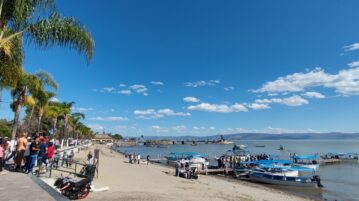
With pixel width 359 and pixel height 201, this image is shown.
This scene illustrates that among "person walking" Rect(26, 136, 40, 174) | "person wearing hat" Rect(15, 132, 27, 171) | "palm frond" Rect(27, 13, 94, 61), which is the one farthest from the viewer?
"person wearing hat" Rect(15, 132, 27, 171)

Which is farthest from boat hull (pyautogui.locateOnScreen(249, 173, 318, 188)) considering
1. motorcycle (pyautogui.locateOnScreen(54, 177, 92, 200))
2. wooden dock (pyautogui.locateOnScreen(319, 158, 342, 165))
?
wooden dock (pyautogui.locateOnScreen(319, 158, 342, 165))

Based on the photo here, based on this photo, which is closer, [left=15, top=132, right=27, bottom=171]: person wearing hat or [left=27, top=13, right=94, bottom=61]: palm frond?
[left=27, top=13, right=94, bottom=61]: palm frond

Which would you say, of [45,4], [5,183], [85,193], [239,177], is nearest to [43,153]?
[85,193]

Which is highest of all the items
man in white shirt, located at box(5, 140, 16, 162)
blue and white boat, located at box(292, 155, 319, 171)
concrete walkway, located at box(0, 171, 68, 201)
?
man in white shirt, located at box(5, 140, 16, 162)

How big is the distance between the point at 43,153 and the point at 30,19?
7389 mm

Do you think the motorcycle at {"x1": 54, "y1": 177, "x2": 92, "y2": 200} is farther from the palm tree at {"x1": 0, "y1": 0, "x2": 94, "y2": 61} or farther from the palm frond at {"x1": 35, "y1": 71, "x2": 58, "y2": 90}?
the palm frond at {"x1": 35, "y1": 71, "x2": 58, "y2": 90}

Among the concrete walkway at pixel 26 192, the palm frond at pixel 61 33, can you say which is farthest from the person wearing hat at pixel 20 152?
the palm frond at pixel 61 33

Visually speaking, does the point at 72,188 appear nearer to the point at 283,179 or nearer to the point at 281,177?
the point at 283,179

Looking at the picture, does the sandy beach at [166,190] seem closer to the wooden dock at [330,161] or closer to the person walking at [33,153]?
the person walking at [33,153]

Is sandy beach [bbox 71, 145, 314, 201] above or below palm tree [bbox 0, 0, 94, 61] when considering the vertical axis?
below

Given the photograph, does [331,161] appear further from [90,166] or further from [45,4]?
[45,4]

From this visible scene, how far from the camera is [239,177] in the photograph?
43656 mm

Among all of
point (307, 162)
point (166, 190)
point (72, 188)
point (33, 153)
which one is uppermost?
point (33, 153)

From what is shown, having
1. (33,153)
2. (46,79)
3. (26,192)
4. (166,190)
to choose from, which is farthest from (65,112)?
(26,192)
